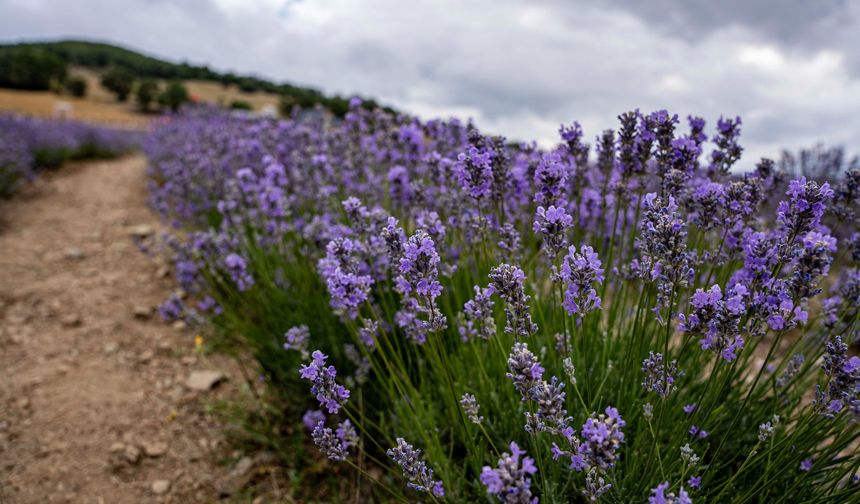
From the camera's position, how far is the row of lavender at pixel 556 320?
4.82 feet

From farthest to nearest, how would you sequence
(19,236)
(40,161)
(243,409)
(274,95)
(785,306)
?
(274,95)
(40,161)
(19,236)
(243,409)
(785,306)

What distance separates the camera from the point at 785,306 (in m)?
1.47

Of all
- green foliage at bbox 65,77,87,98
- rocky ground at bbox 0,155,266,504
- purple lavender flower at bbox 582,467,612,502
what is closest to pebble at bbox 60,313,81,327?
rocky ground at bbox 0,155,266,504

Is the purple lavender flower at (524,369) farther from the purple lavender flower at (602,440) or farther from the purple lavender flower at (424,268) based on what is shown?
the purple lavender flower at (424,268)

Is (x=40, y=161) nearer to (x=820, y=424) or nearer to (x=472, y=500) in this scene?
(x=472, y=500)

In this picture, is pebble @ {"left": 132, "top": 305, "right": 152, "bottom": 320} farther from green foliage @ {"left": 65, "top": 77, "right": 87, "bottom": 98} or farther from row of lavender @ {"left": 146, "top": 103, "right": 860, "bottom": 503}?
green foliage @ {"left": 65, "top": 77, "right": 87, "bottom": 98}

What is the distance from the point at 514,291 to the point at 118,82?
39.0m

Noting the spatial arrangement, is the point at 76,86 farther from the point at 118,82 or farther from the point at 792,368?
the point at 792,368

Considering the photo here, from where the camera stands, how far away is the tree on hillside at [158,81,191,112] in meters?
29.8

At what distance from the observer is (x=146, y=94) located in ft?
102

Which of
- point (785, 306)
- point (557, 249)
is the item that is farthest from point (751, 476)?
point (557, 249)

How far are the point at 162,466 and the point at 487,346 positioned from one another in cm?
213

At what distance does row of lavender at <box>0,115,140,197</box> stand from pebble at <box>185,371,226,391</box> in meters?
6.74

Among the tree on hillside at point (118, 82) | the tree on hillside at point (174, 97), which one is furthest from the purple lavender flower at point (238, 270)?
the tree on hillside at point (118, 82)
